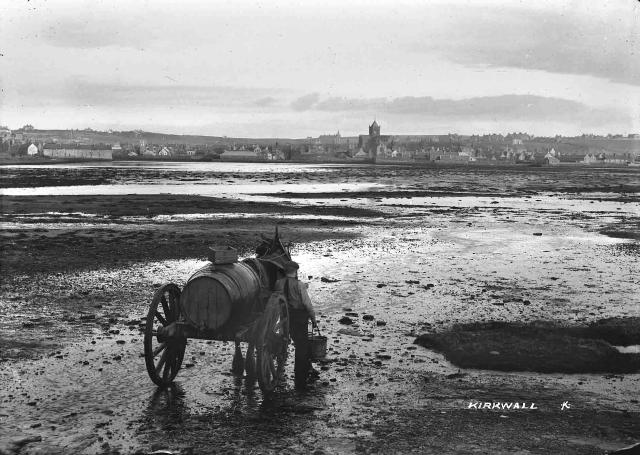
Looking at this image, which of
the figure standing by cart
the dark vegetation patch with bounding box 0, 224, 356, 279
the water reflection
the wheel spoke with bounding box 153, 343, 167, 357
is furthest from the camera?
the dark vegetation patch with bounding box 0, 224, 356, 279

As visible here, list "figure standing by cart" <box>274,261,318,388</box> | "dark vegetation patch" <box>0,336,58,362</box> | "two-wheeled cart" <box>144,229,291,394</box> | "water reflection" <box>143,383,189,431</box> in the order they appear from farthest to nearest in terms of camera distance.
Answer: "dark vegetation patch" <box>0,336,58,362</box> → "figure standing by cart" <box>274,261,318,388</box> → "two-wheeled cart" <box>144,229,291,394</box> → "water reflection" <box>143,383,189,431</box>

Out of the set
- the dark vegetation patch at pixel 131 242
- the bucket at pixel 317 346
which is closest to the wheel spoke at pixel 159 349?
the bucket at pixel 317 346

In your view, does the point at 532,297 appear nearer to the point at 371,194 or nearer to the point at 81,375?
the point at 81,375

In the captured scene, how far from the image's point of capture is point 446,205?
1753 inches

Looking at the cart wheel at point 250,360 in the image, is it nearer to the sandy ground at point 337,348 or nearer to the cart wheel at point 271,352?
the cart wheel at point 271,352

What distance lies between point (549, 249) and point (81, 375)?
18.8 m

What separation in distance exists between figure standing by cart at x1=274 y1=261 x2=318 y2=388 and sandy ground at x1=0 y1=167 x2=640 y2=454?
383 millimetres

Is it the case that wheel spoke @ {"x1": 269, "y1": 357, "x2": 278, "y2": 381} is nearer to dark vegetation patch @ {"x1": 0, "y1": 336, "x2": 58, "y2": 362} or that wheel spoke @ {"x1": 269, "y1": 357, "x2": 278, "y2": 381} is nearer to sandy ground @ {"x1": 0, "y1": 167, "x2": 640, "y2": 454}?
sandy ground @ {"x1": 0, "y1": 167, "x2": 640, "y2": 454}

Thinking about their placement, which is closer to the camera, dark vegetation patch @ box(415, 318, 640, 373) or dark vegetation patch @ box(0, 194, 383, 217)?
dark vegetation patch @ box(415, 318, 640, 373)

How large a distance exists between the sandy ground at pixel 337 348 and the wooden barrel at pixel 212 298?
42.9 inches

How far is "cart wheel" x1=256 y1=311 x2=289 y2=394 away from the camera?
8.43m

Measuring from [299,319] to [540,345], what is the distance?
14.7ft

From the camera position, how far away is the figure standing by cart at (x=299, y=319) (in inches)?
371

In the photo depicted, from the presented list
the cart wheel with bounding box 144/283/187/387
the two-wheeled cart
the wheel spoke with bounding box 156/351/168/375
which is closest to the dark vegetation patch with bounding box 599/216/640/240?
the two-wheeled cart
